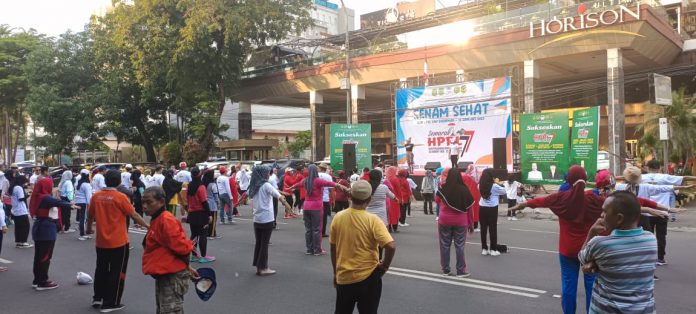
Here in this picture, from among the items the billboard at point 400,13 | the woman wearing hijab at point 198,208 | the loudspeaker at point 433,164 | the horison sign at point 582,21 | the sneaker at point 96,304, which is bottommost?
the sneaker at point 96,304

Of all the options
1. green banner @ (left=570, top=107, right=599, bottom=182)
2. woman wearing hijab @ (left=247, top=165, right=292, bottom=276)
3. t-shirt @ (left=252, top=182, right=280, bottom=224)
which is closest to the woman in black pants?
woman wearing hijab @ (left=247, top=165, right=292, bottom=276)

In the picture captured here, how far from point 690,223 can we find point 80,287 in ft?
48.4

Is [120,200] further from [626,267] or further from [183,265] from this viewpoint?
[626,267]

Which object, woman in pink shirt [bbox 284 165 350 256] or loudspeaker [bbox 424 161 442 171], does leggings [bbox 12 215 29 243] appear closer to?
woman in pink shirt [bbox 284 165 350 256]

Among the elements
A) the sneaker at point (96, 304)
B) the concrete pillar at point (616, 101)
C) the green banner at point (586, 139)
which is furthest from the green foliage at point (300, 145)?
the sneaker at point (96, 304)

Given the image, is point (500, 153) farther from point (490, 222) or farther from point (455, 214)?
point (455, 214)

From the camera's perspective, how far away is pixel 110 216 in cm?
654

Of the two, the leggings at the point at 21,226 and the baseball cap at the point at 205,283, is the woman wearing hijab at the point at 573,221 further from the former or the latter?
the leggings at the point at 21,226

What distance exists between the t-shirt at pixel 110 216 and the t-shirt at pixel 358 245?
339cm

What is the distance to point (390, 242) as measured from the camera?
4.21 m

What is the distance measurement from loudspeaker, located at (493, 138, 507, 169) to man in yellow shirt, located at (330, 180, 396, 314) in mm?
17922

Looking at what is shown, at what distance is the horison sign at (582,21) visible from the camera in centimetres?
2447

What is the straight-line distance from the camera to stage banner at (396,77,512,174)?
22.0 metres

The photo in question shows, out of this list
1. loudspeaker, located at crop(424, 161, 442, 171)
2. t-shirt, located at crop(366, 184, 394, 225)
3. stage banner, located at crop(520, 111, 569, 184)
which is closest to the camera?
t-shirt, located at crop(366, 184, 394, 225)
